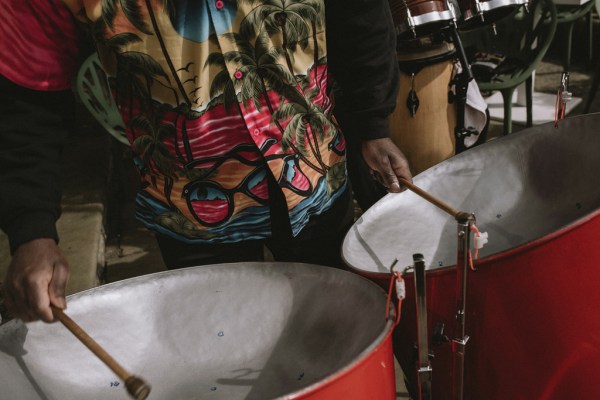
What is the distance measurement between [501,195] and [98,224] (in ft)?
5.19

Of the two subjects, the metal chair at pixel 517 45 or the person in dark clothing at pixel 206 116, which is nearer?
the person in dark clothing at pixel 206 116

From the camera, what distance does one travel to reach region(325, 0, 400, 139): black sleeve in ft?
3.00

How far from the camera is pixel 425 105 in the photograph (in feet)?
6.78

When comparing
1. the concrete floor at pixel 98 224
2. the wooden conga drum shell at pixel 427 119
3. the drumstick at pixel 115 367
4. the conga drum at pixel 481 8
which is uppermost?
the conga drum at pixel 481 8

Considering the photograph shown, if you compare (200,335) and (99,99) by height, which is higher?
(99,99)

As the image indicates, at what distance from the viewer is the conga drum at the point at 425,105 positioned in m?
2.03

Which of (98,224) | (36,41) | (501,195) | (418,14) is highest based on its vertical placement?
(36,41)

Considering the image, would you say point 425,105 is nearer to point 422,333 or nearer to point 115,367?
point 422,333

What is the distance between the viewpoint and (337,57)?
3.16 feet

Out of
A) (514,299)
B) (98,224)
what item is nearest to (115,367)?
(514,299)

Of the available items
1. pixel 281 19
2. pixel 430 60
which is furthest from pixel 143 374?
pixel 430 60

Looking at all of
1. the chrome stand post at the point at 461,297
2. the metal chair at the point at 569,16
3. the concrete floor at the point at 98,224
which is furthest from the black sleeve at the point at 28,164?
the metal chair at the point at 569,16

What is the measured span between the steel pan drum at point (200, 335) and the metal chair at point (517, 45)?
188cm

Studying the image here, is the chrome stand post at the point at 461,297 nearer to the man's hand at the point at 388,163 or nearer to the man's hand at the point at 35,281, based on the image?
the man's hand at the point at 388,163
